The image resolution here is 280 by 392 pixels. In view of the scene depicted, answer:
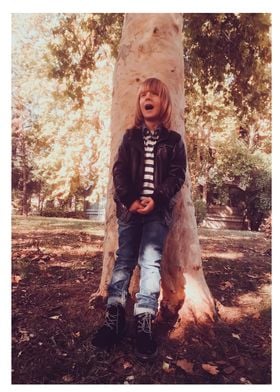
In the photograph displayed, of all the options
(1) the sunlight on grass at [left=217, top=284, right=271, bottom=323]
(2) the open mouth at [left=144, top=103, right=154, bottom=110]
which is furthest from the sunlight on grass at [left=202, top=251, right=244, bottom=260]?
(2) the open mouth at [left=144, top=103, right=154, bottom=110]

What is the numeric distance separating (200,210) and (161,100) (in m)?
1.64

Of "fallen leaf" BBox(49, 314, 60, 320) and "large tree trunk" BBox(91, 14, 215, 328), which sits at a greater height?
"large tree trunk" BBox(91, 14, 215, 328)

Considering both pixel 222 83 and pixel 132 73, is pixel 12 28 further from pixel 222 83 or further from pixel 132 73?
pixel 222 83

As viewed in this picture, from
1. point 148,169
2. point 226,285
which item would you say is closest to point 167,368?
point 226,285

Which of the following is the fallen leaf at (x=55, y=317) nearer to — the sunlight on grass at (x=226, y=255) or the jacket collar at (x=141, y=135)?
the jacket collar at (x=141, y=135)

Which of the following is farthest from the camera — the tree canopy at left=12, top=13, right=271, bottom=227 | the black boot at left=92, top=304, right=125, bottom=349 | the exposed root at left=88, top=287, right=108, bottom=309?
the tree canopy at left=12, top=13, right=271, bottom=227

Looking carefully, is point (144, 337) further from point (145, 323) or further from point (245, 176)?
point (245, 176)

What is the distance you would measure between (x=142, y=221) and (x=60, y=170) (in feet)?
5.48

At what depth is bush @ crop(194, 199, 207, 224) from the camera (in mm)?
4046

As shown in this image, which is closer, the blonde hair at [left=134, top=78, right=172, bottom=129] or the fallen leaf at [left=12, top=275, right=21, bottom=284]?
the blonde hair at [left=134, top=78, right=172, bottom=129]

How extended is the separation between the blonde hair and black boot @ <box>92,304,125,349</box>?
156 cm

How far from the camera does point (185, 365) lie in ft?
8.60

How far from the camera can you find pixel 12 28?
11.0 ft

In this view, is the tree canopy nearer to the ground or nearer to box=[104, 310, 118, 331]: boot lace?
the ground
